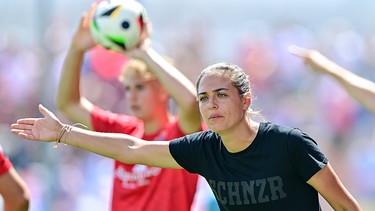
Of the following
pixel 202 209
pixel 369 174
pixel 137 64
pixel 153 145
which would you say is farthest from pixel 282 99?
pixel 153 145

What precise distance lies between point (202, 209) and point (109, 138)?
9.80 ft

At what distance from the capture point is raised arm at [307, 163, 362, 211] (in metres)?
5.11

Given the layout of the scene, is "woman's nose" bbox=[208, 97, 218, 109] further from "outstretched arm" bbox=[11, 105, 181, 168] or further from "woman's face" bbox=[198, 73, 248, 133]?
"outstretched arm" bbox=[11, 105, 181, 168]

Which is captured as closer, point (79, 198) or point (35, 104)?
point (79, 198)

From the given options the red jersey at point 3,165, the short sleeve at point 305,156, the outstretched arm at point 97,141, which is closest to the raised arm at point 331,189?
the short sleeve at point 305,156

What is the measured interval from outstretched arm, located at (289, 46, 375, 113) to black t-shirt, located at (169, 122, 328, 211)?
1472mm

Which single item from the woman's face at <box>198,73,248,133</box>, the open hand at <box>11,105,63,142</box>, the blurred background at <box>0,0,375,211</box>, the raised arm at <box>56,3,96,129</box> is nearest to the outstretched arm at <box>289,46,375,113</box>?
the raised arm at <box>56,3,96,129</box>

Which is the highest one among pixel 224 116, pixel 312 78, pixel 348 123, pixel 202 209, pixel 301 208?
pixel 312 78

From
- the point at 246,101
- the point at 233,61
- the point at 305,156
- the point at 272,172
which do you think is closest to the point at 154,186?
the point at 246,101

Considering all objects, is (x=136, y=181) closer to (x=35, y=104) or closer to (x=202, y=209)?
(x=202, y=209)

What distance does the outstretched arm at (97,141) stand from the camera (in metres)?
5.50

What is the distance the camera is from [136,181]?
6.51m

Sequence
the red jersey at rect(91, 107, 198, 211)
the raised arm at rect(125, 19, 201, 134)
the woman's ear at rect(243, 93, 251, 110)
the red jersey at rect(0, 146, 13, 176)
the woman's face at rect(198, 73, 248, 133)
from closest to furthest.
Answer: the woman's face at rect(198, 73, 248, 133)
the woman's ear at rect(243, 93, 251, 110)
the red jersey at rect(0, 146, 13, 176)
the raised arm at rect(125, 19, 201, 134)
the red jersey at rect(91, 107, 198, 211)

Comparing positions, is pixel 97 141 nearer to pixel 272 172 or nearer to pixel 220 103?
pixel 220 103
